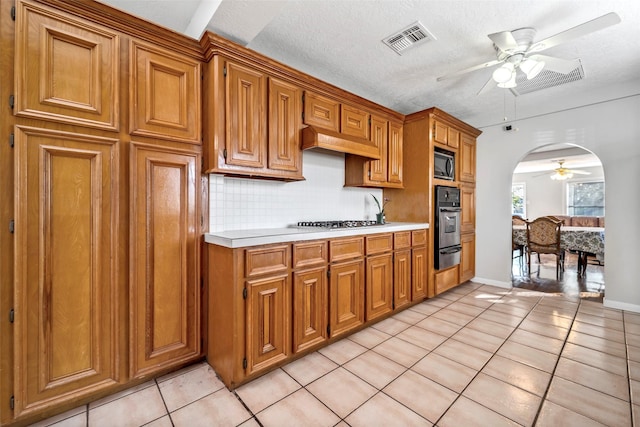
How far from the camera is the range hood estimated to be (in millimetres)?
2342

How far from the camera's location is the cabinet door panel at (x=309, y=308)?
200 cm

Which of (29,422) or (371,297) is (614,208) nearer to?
(371,297)

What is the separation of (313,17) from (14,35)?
5.68 feet

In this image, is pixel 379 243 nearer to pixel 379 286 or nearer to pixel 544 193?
pixel 379 286

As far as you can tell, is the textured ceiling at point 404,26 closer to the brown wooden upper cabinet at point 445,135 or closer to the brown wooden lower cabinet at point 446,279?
the brown wooden upper cabinet at point 445,135

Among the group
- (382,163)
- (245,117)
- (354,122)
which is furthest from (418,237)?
(245,117)

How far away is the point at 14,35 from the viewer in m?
1.39

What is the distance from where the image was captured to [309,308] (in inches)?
82.2

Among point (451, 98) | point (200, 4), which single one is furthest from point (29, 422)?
point (451, 98)

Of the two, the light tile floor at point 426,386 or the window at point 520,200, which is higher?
the window at point 520,200

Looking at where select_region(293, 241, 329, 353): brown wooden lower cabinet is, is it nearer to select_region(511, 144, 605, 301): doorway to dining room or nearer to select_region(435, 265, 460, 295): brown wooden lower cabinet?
select_region(435, 265, 460, 295): brown wooden lower cabinet

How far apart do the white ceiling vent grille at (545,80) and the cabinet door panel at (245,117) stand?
109 inches

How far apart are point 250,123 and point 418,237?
2.19 metres

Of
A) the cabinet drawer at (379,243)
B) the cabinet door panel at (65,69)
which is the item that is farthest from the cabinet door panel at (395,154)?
the cabinet door panel at (65,69)
